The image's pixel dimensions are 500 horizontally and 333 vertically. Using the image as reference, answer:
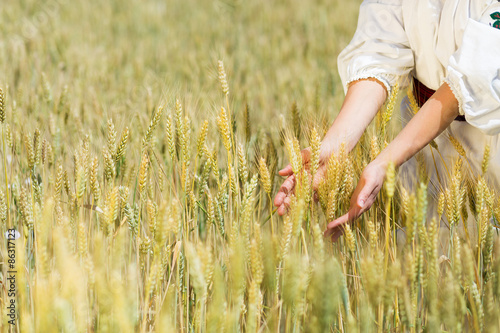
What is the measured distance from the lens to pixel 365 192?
99 centimetres

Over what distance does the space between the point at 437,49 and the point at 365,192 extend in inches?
17.3

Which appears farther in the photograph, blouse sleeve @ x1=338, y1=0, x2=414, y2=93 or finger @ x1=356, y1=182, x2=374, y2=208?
blouse sleeve @ x1=338, y1=0, x2=414, y2=93

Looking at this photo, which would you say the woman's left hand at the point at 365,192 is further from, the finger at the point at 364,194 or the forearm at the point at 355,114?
the forearm at the point at 355,114

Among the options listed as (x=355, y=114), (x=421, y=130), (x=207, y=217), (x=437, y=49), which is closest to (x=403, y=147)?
(x=421, y=130)

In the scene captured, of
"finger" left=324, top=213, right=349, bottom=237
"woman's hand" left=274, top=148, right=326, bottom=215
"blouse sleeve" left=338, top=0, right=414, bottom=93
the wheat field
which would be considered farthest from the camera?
"blouse sleeve" left=338, top=0, right=414, bottom=93

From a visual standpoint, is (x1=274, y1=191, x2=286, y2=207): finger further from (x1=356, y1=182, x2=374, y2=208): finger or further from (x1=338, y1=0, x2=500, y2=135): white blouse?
(x1=338, y1=0, x2=500, y2=135): white blouse

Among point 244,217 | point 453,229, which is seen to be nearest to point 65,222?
point 244,217

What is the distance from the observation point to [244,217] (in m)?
0.86

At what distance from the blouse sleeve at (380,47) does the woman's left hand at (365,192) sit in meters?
0.33

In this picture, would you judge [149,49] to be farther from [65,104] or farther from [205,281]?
[205,281]

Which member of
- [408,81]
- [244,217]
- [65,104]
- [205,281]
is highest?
[65,104]

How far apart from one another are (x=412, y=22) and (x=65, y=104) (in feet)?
3.11

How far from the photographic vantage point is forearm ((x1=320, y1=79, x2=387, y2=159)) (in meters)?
1.16

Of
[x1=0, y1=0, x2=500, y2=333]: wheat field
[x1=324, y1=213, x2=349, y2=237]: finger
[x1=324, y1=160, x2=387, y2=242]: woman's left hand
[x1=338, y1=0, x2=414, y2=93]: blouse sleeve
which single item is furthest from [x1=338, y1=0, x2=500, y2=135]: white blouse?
[x1=324, y1=213, x2=349, y2=237]: finger
